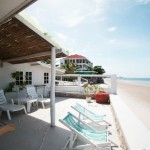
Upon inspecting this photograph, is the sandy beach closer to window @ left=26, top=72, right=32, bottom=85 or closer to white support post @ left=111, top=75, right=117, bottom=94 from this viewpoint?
white support post @ left=111, top=75, right=117, bottom=94

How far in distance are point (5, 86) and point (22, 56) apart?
9.49 ft

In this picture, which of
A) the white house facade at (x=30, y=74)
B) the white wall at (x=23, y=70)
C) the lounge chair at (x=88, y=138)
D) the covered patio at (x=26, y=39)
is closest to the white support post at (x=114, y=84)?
the white house facade at (x=30, y=74)

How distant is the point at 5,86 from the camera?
10672 millimetres

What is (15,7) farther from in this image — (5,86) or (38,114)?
(5,86)

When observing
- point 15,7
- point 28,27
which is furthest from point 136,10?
point 15,7

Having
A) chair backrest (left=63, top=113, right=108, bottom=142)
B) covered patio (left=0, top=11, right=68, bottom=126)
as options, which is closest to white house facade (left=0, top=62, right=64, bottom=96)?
covered patio (left=0, top=11, right=68, bottom=126)

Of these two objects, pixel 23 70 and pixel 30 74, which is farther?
pixel 30 74

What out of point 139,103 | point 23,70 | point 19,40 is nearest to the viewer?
point 19,40

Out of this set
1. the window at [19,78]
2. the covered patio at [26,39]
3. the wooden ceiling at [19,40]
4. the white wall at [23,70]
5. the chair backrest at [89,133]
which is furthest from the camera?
the window at [19,78]

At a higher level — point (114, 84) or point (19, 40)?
point (19, 40)

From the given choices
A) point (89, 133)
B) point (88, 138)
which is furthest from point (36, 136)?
point (88, 138)

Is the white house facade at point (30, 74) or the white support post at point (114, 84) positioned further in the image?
the white support post at point (114, 84)

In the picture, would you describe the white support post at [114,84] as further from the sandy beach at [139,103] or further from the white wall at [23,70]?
the white wall at [23,70]

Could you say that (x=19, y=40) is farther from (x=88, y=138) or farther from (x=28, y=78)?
(x=28, y=78)
